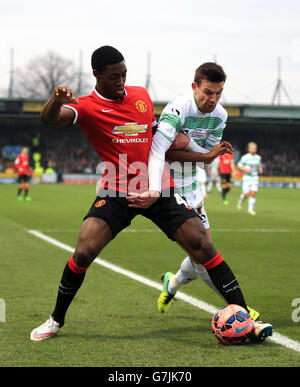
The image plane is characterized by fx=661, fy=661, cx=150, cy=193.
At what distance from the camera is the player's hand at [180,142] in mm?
5777

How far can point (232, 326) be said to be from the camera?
508 centimetres

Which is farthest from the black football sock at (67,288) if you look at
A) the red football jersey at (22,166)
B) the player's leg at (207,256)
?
the red football jersey at (22,166)

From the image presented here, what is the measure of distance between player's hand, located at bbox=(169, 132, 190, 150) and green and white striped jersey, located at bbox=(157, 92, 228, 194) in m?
0.06

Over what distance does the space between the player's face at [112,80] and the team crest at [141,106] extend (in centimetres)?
18

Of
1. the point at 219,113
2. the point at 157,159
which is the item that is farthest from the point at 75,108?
the point at 219,113

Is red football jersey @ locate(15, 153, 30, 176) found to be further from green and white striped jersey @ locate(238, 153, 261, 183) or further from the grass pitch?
the grass pitch

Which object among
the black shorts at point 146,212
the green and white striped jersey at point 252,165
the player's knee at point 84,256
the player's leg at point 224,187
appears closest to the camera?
the player's knee at point 84,256

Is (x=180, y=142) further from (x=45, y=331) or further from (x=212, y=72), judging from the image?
(x=45, y=331)

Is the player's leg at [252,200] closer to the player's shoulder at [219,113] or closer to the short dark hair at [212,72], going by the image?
the player's shoulder at [219,113]

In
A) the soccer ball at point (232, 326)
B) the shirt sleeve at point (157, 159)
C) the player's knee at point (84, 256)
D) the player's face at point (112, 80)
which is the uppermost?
the player's face at point (112, 80)

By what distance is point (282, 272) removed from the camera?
908cm

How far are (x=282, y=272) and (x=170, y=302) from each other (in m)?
3.10

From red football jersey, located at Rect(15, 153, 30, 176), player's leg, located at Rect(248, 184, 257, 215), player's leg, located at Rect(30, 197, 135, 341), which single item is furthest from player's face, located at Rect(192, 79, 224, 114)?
red football jersey, located at Rect(15, 153, 30, 176)

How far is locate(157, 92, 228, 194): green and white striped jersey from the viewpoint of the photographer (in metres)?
5.66
